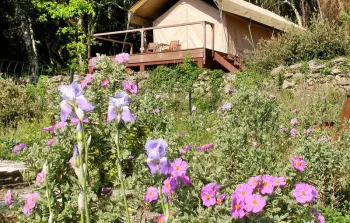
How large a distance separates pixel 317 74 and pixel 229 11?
218 inches

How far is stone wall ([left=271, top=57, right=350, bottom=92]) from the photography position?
41.8ft

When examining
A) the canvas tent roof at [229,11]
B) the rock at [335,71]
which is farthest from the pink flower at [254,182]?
the canvas tent roof at [229,11]

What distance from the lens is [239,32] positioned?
19.6m

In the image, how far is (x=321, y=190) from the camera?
12.5 ft

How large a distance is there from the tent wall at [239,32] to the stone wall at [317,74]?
537 cm

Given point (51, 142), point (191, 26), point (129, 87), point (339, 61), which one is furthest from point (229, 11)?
point (51, 142)

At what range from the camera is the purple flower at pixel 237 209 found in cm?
186

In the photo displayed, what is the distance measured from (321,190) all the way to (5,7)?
900 inches

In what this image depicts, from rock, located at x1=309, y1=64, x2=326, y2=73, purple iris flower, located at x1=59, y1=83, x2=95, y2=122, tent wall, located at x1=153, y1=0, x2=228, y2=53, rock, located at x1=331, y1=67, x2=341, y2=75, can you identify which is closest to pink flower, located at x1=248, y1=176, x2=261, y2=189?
purple iris flower, located at x1=59, y1=83, x2=95, y2=122

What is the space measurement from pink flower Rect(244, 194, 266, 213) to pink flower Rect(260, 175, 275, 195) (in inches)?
4.8

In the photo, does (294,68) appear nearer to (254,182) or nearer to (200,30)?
(200,30)

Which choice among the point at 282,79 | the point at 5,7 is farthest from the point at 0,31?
the point at 282,79

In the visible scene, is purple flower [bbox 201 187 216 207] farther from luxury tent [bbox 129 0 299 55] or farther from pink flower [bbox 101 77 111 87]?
luxury tent [bbox 129 0 299 55]

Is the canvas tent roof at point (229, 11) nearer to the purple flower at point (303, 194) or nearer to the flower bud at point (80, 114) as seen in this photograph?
the purple flower at point (303, 194)
